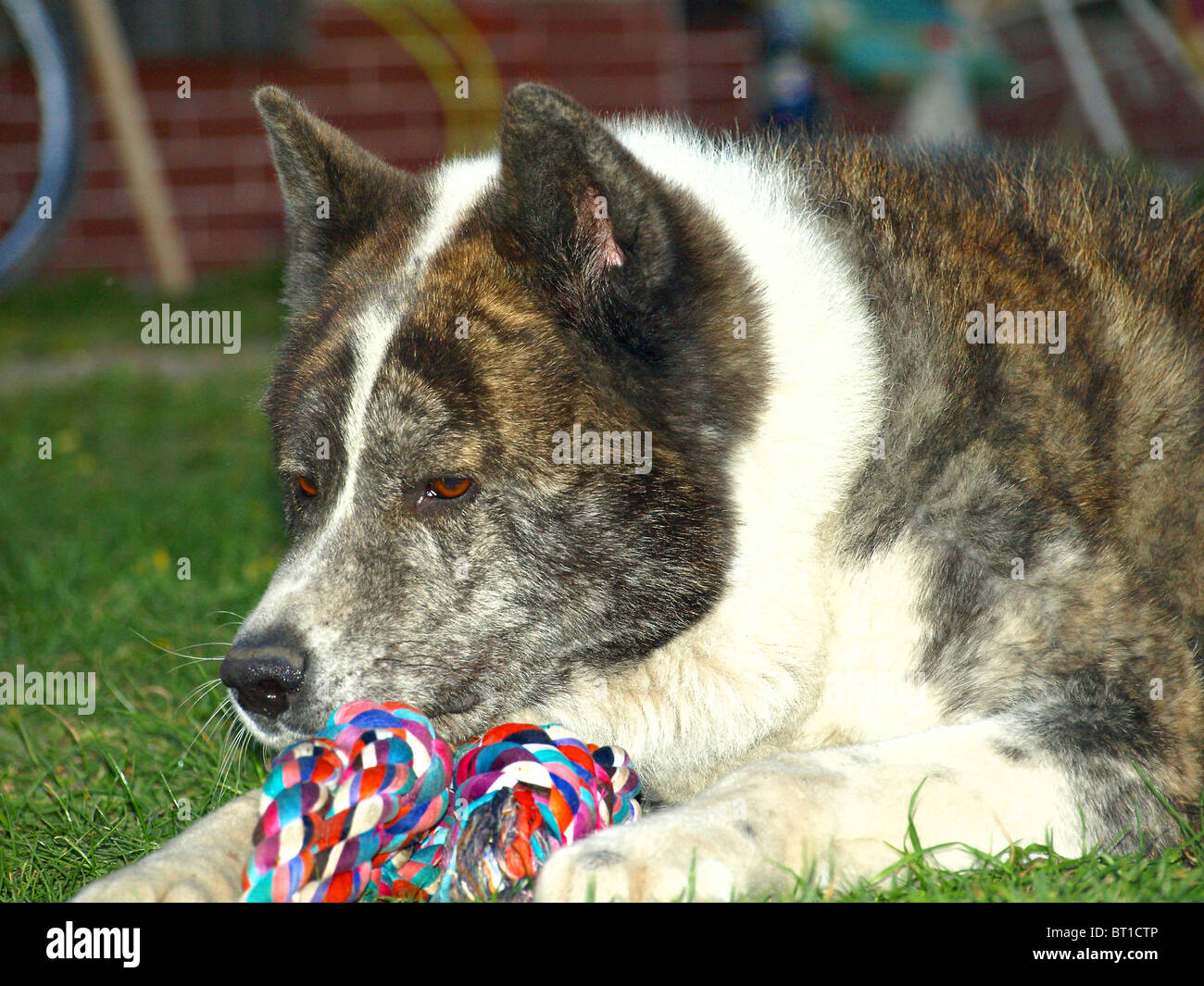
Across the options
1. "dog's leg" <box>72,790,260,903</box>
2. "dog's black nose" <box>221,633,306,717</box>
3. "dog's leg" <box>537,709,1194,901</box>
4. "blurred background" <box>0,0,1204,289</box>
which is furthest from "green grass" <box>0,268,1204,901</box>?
"blurred background" <box>0,0,1204,289</box>

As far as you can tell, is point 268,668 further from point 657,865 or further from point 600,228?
point 600,228

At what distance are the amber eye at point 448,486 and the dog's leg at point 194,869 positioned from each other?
69 centimetres

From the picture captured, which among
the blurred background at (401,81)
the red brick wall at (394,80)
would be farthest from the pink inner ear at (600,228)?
the red brick wall at (394,80)

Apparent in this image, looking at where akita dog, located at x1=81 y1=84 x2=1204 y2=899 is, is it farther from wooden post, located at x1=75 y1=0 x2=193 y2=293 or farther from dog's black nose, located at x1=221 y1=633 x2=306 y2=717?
wooden post, located at x1=75 y1=0 x2=193 y2=293

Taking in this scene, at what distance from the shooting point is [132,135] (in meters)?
9.64

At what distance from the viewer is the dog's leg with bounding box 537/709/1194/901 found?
208 cm

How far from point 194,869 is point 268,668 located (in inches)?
14.3

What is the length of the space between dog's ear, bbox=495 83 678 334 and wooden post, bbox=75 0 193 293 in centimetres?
774

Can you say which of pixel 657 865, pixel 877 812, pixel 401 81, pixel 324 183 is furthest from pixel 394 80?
pixel 657 865

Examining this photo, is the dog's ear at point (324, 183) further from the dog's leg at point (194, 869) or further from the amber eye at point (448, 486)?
the dog's leg at point (194, 869)

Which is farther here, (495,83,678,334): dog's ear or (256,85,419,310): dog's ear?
(256,85,419,310): dog's ear

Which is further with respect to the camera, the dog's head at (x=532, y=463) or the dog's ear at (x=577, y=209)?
the dog's head at (x=532, y=463)

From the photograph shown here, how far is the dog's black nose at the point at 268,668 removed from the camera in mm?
2404

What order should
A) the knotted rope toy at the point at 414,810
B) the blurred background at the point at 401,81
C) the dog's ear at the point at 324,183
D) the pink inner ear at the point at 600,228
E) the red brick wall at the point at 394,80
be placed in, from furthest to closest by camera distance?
the red brick wall at the point at 394,80
the blurred background at the point at 401,81
the dog's ear at the point at 324,183
the pink inner ear at the point at 600,228
the knotted rope toy at the point at 414,810
